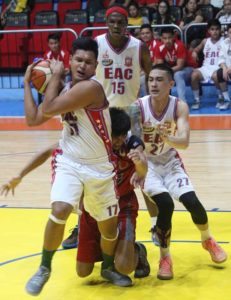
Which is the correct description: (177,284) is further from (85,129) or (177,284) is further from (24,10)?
(24,10)

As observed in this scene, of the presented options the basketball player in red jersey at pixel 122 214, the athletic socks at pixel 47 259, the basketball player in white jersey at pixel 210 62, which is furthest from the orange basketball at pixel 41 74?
the basketball player in white jersey at pixel 210 62

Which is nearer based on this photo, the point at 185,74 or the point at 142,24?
the point at 185,74

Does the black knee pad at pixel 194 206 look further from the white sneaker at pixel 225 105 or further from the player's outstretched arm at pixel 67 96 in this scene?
the white sneaker at pixel 225 105

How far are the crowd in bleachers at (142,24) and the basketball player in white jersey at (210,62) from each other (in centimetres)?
3

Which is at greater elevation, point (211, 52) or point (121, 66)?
point (121, 66)

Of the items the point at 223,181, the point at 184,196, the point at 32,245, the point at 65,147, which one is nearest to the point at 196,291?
the point at 184,196

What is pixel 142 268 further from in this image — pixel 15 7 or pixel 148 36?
pixel 15 7

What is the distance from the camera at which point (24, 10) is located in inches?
629

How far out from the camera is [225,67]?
40.7ft

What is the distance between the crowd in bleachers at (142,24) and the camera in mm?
12695

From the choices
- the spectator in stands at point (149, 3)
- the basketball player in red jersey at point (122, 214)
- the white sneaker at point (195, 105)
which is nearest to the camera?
the basketball player in red jersey at point (122, 214)

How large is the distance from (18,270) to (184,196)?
1317mm

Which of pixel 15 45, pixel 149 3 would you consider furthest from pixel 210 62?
pixel 15 45

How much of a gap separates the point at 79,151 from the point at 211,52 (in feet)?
27.9
